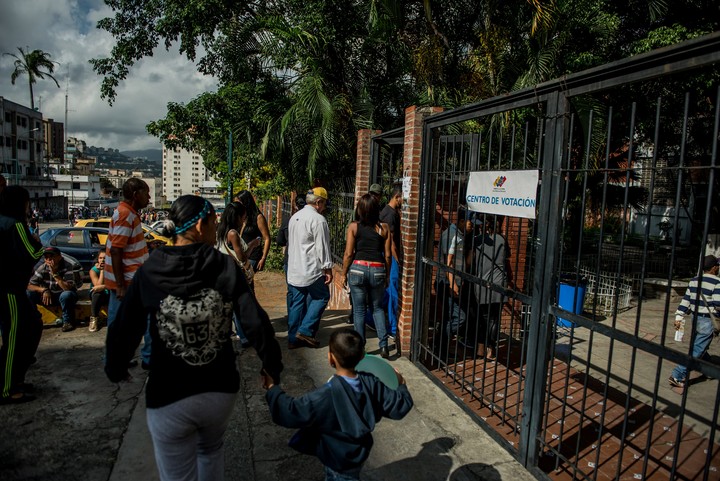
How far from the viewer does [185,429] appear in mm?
2287

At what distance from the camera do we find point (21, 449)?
357 centimetres

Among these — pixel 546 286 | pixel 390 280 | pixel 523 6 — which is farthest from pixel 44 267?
pixel 523 6

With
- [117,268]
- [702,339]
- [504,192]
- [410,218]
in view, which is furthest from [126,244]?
[702,339]

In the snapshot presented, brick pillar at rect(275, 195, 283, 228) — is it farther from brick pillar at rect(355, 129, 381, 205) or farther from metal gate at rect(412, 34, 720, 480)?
metal gate at rect(412, 34, 720, 480)

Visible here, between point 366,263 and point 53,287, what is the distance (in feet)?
14.6

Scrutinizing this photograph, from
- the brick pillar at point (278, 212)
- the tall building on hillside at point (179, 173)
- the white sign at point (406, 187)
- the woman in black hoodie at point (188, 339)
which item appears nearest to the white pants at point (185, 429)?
the woman in black hoodie at point (188, 339)

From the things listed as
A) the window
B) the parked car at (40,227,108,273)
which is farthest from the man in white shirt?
the window

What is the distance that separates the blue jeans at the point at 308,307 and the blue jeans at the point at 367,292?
0.37m

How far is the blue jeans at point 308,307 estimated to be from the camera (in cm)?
568

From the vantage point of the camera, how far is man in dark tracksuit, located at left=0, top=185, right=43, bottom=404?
4137 mm

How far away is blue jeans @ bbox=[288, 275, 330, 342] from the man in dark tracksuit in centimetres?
248

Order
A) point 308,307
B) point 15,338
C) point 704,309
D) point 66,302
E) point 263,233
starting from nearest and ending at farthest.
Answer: point 15,338 → point 308,307 → point 704,309 → point 263,233 → point 66,302

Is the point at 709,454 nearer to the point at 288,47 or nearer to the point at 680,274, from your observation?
the point at 288,47

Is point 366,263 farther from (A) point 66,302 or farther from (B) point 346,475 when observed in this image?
(A) point 66,302
